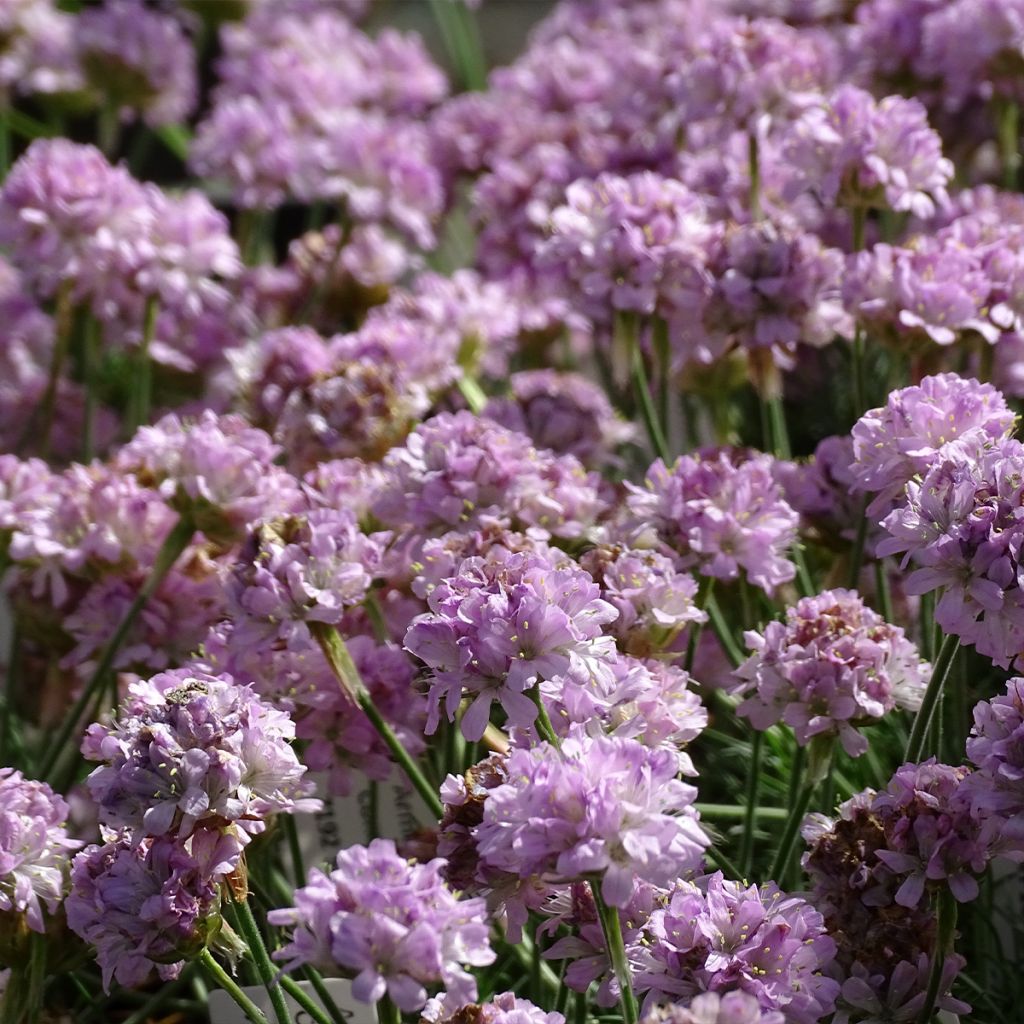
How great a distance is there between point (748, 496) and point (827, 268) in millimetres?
245

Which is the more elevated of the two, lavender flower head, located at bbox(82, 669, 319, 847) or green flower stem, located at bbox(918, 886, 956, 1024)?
lavender flower head, located at bbox(82, 669, 319, 847)

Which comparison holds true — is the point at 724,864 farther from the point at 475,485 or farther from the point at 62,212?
the point at 62,212

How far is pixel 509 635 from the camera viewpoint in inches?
29.0

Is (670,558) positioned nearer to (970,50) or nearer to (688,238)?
(688,238)

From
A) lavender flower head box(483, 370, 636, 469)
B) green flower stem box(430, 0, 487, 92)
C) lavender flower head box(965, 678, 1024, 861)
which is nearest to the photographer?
lavender flower head box(965, 678, 1024, 861)

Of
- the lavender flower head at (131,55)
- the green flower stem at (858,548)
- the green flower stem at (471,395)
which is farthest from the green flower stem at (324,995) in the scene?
the lavender flower head at (131,55)

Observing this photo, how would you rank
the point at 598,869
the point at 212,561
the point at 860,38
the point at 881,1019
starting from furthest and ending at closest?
1. the point at 860,38
2. the point at 212,561
3. the point at 881,1019
4. the point at 598,869

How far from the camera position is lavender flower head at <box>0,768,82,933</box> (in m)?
0.81

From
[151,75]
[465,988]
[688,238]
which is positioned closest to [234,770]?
[465,988]

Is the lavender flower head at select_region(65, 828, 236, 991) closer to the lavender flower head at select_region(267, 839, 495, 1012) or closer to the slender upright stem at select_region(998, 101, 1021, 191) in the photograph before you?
the lavender flower head at select_region(267, 839, 495, 1012)

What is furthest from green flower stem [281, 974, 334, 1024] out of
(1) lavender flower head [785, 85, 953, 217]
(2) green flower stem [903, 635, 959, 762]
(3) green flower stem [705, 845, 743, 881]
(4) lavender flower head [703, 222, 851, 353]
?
(1) lavender flower head [785, 85, 953, 217]

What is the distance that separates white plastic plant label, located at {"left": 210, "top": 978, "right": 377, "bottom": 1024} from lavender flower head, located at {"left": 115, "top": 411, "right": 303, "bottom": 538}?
32cm

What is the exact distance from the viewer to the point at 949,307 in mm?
1054

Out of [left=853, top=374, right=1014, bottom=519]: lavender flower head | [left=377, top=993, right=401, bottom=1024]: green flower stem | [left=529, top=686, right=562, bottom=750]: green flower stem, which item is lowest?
[left=377, top=993, right=401, bottom=1024]: green flower stem
